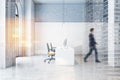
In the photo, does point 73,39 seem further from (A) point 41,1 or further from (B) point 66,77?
(B) point 66,77

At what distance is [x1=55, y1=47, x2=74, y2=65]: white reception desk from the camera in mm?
5376

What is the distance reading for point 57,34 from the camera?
6109 mm

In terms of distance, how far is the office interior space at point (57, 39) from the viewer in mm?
4070

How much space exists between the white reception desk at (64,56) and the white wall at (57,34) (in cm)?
35

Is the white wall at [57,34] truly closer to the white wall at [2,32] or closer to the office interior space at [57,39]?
the office interior space at [57,39]

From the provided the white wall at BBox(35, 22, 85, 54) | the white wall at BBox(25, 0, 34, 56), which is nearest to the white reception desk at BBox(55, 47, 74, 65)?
the white wall at BBox(35, 22, 85, 54)

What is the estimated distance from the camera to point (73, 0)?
6.24m

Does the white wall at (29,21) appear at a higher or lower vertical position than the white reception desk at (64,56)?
higher

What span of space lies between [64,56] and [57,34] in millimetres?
854

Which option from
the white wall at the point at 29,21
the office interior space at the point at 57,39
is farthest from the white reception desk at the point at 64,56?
the white wall at the point at 29,21

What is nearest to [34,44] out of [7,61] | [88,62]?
[7,61]

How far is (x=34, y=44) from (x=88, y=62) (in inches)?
64.2

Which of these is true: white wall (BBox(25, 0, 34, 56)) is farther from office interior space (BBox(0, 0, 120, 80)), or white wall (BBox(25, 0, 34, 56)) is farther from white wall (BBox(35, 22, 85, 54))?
white wall (BBox(35, 22, 85, 54))

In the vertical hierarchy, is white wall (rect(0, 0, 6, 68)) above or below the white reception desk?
above
